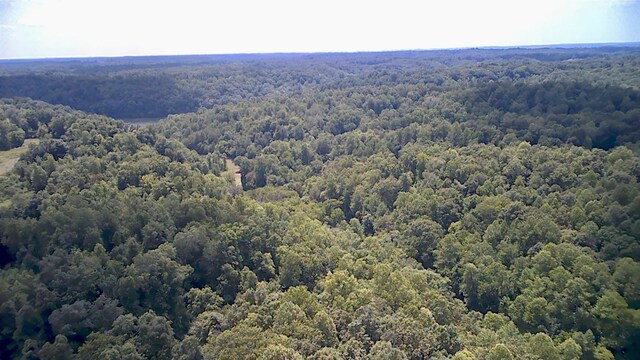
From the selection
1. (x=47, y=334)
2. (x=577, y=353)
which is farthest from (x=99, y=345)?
(x=577, y=353)

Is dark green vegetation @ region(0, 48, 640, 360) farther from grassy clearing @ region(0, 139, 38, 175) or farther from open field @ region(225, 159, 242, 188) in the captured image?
grassy clearing @ region(0, 139, 38, 175)

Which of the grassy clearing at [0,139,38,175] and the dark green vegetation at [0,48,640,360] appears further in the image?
the grassy clearing at [0,139,38,175]

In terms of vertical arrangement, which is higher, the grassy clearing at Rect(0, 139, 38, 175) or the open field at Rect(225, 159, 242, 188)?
the grassy clearing at Rect(0, 139, 38, 175)

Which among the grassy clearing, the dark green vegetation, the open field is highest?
the grassy clearing

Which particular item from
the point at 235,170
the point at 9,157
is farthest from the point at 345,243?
the point at 235,170

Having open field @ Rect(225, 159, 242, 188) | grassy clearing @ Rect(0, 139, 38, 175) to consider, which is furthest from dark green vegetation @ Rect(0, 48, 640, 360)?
grassy clearing @ Rect(0, 139, 38, 175)

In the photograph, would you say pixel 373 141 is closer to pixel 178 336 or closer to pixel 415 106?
pixel 415 106

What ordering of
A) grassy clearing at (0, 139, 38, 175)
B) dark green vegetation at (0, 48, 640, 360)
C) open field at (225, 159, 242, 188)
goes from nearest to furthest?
dark green vegetation at (0, 48, 640, 360), grassy clearing at (0, 139, 38, 175), open field at (225, 159, 242, 188)

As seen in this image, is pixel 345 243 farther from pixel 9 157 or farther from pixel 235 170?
pixel 235 170
